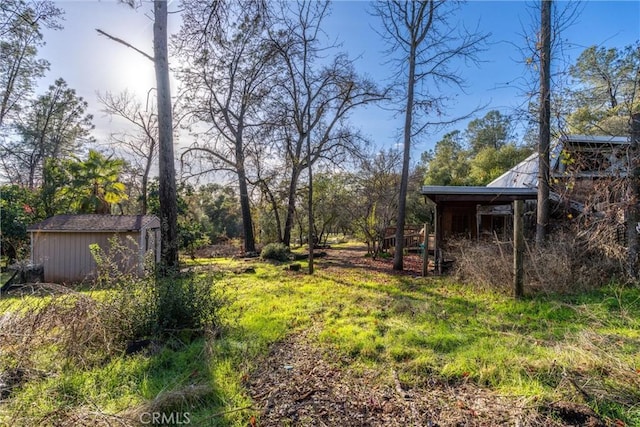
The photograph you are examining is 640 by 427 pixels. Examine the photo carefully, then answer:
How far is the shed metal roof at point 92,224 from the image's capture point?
927cm

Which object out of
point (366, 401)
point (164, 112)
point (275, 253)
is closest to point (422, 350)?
point (366, 401)

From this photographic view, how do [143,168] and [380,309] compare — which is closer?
[380,309]

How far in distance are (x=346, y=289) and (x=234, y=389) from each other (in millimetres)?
4520

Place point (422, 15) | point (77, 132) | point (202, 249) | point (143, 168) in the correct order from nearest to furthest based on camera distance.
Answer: point (422, 15)
point (143, 168)
point (202, 249)
point (77, 132)

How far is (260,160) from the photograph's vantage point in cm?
1614

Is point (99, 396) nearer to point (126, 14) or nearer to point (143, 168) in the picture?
point (126, 14)

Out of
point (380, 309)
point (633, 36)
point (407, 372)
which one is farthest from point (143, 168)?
point (633, 36)

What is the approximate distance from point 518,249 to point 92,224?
1204 centimetres

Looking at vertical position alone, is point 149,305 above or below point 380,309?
above

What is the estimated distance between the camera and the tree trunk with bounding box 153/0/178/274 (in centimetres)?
766

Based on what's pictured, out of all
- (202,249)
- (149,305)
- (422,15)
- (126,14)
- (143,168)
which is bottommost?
(202,249)

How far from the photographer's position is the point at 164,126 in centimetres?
793

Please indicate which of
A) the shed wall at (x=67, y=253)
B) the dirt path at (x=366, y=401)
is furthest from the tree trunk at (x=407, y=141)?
the shed wall at (x=67, y=253)

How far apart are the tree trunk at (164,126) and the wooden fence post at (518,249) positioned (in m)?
7.76
